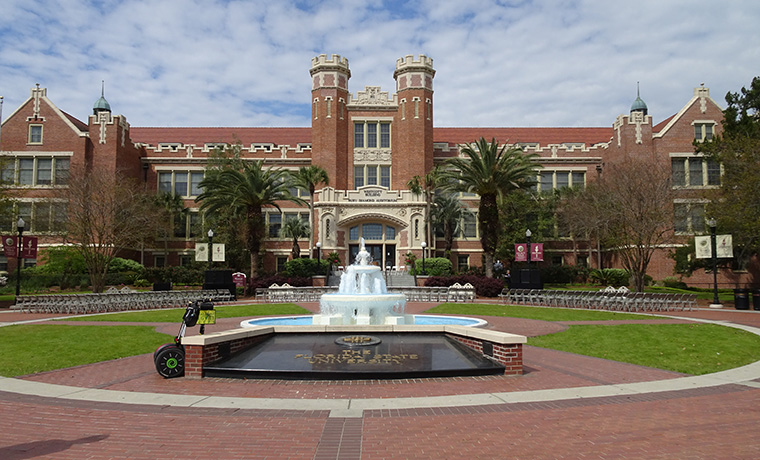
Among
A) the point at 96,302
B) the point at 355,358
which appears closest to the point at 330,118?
the point at 96,302

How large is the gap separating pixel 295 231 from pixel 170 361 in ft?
114

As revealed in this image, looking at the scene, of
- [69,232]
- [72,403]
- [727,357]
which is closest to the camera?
[72,403]

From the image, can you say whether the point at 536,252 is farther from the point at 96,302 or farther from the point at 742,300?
the point at 96,302

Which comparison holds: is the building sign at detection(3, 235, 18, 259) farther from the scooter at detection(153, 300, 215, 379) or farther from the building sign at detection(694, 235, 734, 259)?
the building sign at detection(694, 235, 734, 259)

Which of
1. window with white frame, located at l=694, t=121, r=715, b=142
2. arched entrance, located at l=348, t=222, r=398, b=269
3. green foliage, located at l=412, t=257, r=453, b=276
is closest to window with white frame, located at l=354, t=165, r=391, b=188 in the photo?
arched entrance, located at l=348, t=222, r=398, b=269

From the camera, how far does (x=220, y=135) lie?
5409 centimetres

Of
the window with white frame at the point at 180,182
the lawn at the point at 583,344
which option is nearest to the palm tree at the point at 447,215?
the window with white frame at the point at 180,182

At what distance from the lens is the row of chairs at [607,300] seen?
23.3 meters

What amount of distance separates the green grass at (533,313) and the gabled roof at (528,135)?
31003mm

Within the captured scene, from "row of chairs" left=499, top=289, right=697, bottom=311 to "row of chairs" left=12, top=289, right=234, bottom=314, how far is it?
16100 millimetres

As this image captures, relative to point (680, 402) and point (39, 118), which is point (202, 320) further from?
point (39, 118)

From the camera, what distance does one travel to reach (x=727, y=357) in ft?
36.5

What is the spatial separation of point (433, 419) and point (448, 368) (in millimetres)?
2576

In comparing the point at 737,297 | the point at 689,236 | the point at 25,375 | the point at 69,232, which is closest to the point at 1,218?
the point at 69,232
